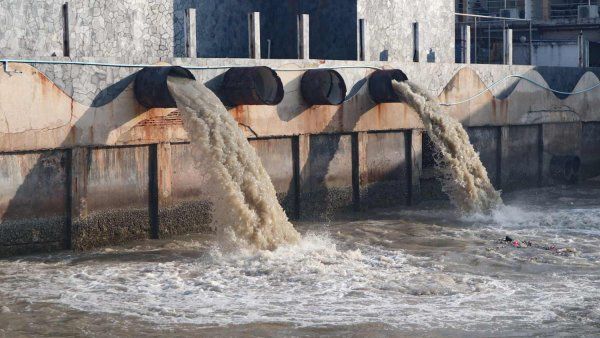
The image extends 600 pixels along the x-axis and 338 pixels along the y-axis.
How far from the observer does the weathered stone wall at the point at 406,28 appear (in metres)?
21.7

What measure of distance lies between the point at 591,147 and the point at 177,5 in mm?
10732

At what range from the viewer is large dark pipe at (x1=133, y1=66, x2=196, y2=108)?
574 inches

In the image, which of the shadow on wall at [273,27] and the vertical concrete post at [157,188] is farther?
the shadow on wall at [273,27]

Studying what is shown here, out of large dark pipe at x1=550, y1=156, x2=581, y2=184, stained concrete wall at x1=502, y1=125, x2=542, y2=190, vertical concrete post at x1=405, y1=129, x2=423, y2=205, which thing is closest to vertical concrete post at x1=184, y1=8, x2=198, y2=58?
vertical concrete post at x1=405, y1=129, x2=423, y2=205

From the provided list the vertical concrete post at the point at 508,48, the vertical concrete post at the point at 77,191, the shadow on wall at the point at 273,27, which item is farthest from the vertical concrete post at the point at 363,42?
the vertical concrete post at the point at 77,191

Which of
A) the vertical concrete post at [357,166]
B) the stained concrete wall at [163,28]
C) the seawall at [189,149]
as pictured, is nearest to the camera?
the seawall at [189,149]

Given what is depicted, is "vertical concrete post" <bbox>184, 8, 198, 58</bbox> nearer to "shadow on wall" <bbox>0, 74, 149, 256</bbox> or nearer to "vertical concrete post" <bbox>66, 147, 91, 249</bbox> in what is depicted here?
"shadow on wall" <bbox>0, 74, 149, 256</bbox>

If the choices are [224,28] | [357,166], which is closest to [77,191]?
[357,166]

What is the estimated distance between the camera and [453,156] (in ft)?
60.0

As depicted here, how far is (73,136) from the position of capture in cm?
1434

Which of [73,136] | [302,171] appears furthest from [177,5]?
[73,136]

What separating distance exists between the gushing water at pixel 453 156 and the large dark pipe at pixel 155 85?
4.75 meters

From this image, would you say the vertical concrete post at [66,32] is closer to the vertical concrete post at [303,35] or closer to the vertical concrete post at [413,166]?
the vertical concrete post at [303,35]

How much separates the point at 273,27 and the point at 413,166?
5.09 meters
